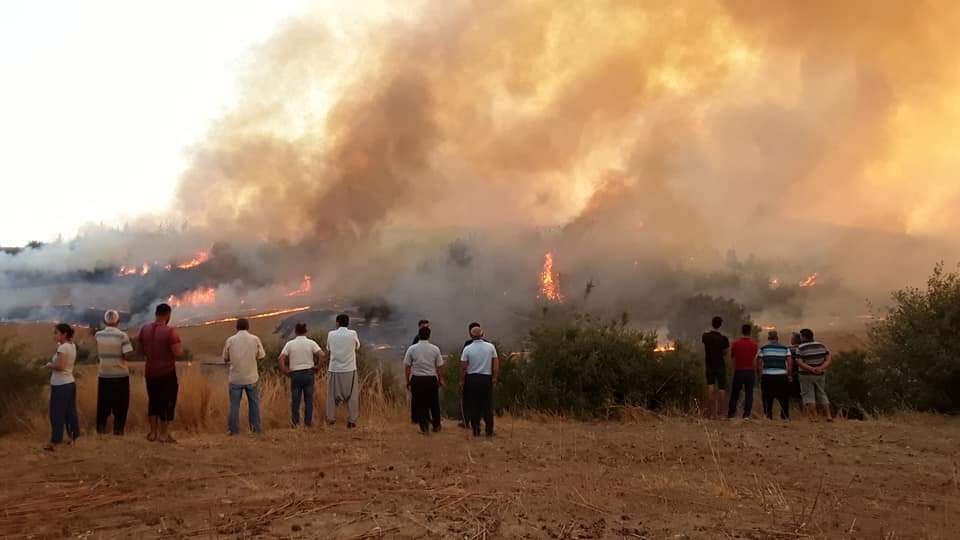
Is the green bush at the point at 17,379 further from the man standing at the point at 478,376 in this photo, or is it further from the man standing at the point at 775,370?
the man standing at the point at 775,370

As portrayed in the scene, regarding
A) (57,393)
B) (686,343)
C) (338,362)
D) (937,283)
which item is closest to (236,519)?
(57,393)

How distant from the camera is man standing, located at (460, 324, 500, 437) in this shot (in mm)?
13242

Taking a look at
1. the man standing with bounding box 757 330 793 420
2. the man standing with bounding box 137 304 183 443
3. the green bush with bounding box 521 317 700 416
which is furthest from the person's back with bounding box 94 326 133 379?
the man standing with bounding box 757 330 793 420

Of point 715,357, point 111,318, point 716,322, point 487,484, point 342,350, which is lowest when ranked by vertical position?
point 487,484

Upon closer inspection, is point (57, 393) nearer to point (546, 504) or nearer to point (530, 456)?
point (530, 456)

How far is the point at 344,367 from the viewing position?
14273 millimetres

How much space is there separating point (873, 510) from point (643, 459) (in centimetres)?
357

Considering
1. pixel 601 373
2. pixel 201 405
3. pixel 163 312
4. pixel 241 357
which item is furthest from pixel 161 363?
pixel 601 373

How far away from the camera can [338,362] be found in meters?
14.3

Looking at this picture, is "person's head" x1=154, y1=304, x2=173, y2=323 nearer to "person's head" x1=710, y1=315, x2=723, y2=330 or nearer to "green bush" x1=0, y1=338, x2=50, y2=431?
"green bush" x1=0, y1=338, x2=50, y2=431

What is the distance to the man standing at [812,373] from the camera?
623 inches

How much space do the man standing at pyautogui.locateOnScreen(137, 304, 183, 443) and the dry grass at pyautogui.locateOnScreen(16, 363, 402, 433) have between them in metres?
2.02

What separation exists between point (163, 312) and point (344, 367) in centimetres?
361

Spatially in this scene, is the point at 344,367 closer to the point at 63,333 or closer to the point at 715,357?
the point at 63,333
